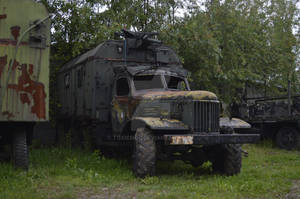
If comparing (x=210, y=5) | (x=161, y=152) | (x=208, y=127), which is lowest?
(x=161, y=152)

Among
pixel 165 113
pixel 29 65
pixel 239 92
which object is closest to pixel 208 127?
pixel 165 113

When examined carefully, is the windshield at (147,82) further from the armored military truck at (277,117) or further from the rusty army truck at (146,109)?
the armored military truck at (277,117)

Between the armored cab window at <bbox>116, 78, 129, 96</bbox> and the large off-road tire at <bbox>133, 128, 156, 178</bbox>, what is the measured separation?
7.00 ft

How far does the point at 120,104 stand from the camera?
9234mm

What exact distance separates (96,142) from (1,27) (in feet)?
13.5

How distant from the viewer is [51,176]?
750cm

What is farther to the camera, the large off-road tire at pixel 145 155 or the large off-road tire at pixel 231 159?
the large off-road tire at pixel 231 159

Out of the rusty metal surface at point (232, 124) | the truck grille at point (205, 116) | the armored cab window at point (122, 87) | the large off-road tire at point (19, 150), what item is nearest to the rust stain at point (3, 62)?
the large off-road tire at point (19, 150)

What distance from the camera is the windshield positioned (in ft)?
29.2

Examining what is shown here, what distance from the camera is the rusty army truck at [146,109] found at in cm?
732

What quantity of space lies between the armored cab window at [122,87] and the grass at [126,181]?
68.2 inches

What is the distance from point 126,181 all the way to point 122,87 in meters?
2.86

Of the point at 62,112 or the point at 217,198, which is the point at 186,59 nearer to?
the point at 62,112

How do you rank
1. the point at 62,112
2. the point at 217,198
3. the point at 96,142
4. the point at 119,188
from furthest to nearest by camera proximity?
the point at 62,112
the point at 96,142
the point at 119,188
the point at 217,198
